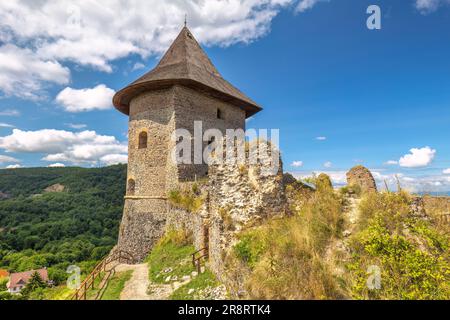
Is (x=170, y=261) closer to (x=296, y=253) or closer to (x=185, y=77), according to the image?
(x=296, y=253)

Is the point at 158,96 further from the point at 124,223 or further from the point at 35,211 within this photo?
the point at 35,211

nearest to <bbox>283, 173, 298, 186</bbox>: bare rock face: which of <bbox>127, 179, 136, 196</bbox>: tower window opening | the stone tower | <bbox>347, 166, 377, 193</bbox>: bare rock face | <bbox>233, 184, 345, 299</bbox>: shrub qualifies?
<bbox>347, 166, 377, 193</bbox>: bare rock face

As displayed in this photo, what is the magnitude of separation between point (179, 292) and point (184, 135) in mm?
7897

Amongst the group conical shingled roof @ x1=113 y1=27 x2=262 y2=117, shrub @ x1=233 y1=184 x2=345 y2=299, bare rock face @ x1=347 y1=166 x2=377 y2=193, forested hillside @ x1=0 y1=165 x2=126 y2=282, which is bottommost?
forested hillside @ x1=0 y1=165 x2=126 y2=282

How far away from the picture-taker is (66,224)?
49781 millimetres

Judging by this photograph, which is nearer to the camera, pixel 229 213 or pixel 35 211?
pixel 229 213

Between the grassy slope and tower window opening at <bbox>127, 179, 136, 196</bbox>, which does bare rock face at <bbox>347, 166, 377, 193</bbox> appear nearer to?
the grassy slope

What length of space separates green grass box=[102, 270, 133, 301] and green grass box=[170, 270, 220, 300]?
2132 millimetres

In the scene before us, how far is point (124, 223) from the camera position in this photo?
14219 millimetres

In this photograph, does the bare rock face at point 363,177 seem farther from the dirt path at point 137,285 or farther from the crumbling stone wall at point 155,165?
the dirt path at point 137,285

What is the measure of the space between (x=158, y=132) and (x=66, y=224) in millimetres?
47039

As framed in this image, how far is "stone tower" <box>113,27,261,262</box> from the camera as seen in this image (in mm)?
13086

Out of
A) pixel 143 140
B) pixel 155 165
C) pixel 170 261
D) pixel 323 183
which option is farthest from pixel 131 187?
pixel 323 183
